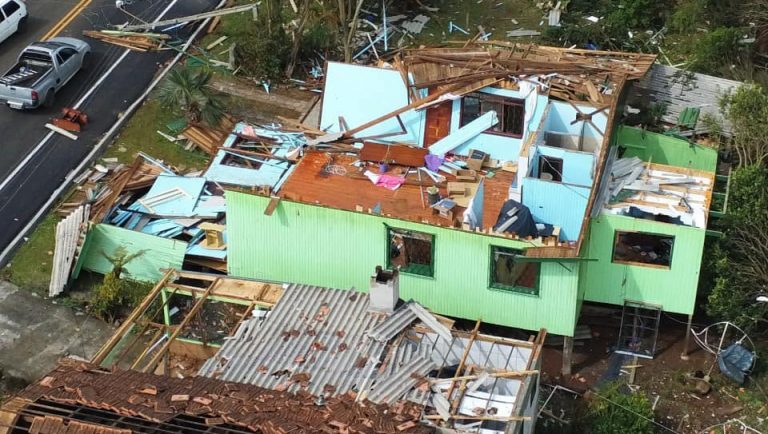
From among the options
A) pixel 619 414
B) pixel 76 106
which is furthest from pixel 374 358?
pixel 76 106

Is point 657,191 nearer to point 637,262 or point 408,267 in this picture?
point 637,262

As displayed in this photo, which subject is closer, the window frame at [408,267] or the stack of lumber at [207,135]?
the window frame at [408,267]

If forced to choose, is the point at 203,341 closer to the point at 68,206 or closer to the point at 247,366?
the point at 247,366

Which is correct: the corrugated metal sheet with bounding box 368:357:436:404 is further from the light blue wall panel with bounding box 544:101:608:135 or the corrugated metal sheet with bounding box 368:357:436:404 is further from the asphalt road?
the asphalt road

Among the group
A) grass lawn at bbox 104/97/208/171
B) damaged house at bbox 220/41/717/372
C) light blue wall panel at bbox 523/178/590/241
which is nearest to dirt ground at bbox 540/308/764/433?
damaged house at bbox 220/41/717/372

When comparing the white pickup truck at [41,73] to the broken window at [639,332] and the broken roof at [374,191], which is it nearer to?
the broken roof at [374,191]

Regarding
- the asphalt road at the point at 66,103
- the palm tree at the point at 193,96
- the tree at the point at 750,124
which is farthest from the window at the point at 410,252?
the asphalt road at the point at 66,103

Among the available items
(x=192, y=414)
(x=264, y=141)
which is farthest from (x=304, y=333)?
(x=264, y=141)
